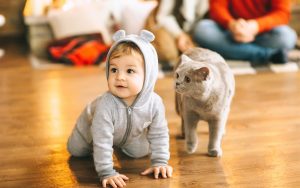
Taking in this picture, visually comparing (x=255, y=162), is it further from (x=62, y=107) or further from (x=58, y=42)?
(x=58, y=42)

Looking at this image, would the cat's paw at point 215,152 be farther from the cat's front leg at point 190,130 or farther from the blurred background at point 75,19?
the blurred background at point 75,19

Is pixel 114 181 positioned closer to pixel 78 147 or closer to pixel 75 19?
pixel 78 147

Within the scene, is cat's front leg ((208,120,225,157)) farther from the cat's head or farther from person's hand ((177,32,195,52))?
person's hand ((177,32,195,52))

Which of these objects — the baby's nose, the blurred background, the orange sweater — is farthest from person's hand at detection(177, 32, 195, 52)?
the baby's nose

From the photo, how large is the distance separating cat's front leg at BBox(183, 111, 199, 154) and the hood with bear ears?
0.22 meters

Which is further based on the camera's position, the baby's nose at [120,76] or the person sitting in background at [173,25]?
the person sitting in background at [173,25]

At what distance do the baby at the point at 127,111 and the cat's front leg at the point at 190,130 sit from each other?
14cm

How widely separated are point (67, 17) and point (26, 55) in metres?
0.37

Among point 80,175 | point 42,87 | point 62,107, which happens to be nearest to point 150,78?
point 80,175

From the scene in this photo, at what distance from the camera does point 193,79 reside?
1684 mm

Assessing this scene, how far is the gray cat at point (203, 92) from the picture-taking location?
1.69 metres

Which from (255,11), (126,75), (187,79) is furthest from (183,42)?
(126,75)

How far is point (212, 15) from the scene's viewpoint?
3020 mm

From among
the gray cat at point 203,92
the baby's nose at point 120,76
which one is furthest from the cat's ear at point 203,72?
the baby's nose at point 120,76
